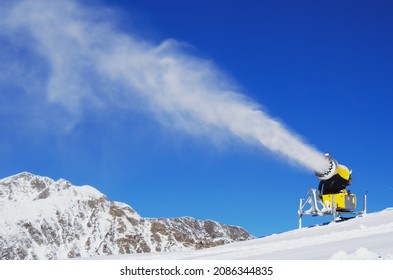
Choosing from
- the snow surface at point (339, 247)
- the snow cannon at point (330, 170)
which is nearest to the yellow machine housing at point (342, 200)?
the snow cannon at point (330, 170)

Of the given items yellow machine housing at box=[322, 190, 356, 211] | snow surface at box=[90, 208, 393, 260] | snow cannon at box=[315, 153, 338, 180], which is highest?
snow cannon at box=[315, 153, 338, 180]

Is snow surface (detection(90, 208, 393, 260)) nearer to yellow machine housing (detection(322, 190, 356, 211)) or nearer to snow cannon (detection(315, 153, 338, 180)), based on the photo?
yellow machine housing (detection(322, 190, 356, 211))

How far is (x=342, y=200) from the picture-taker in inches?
1665

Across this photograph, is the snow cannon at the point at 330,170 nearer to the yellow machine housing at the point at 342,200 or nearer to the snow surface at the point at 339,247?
the yellow machine housing at the point at 342,200

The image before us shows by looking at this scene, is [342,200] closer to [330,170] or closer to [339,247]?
[330,170]

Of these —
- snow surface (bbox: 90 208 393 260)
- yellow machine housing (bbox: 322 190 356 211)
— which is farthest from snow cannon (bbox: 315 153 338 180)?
snow surface (bbox: 90 208 393 260)

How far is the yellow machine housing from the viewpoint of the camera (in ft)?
139

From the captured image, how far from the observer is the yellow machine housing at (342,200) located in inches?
1667

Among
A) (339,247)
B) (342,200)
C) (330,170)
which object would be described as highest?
(330,170)

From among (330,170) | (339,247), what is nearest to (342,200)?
(330,170)
